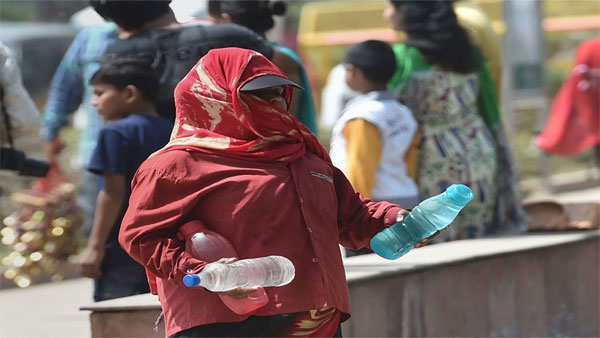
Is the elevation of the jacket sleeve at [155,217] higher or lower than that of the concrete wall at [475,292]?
higher

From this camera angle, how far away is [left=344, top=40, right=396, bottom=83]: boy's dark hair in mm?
6680

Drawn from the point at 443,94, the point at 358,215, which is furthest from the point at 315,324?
the point at 443,94

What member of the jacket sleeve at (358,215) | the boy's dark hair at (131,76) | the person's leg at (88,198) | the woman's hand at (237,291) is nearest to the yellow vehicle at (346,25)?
the person's leg at (88,198)

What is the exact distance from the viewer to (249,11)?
21.0 ft

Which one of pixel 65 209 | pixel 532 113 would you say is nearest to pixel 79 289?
pixel 65 209

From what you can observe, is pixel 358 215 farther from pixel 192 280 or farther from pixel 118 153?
pixel 118 153

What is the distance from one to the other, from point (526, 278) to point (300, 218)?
3.33 metres

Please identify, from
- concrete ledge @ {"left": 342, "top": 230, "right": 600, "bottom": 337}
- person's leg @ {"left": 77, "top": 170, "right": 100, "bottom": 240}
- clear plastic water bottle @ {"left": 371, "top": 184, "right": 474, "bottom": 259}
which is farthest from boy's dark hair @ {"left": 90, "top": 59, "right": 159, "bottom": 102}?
clear plastic water bottle @ {"left": 371, "top": 184, "right": 474, "bottom": 259}

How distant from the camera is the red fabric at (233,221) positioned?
3803 millimetres

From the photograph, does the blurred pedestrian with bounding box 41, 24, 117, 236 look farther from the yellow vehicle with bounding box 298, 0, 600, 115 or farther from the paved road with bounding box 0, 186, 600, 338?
the yellow vehicle with bounding box 298, 0, 600, 115

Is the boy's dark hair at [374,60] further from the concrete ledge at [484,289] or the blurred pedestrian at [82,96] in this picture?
the blurred pedestrian at [82,96]

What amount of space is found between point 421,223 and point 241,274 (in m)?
0.63

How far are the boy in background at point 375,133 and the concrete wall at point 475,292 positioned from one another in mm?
352

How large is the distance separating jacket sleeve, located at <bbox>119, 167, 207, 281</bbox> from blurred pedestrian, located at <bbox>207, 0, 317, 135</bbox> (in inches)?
99.7
